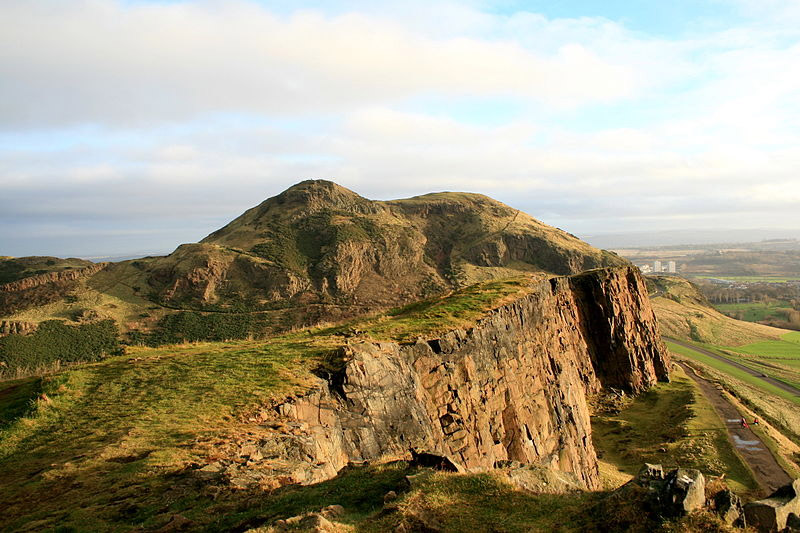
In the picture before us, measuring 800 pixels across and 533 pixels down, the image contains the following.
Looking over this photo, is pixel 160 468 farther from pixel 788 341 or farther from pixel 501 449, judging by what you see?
pixel 788 341

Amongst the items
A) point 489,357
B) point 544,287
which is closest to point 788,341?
point 544,287

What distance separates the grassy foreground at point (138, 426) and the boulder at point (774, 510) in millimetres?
9737

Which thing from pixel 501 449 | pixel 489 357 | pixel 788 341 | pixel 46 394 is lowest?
pixel 788 341

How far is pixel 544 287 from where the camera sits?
38.2 meters

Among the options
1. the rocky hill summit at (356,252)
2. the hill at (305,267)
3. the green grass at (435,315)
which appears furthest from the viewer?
the rocky hill summit at (356,252)

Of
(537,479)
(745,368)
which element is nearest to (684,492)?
(537,479)

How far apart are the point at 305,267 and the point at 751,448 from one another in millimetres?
92550

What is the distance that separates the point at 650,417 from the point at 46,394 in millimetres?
50894

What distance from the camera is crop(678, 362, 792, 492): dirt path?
31406 millimetres

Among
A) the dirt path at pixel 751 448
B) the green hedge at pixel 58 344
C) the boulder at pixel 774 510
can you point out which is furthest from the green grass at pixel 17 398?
the green hedge at pixel 58 344

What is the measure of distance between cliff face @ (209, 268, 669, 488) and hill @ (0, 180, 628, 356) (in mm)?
56015

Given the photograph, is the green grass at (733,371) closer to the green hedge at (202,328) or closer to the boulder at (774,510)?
the boulder at (774,510)

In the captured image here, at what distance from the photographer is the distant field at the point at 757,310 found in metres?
148

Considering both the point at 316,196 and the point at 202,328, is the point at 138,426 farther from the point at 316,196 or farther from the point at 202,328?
the point at 316,196
